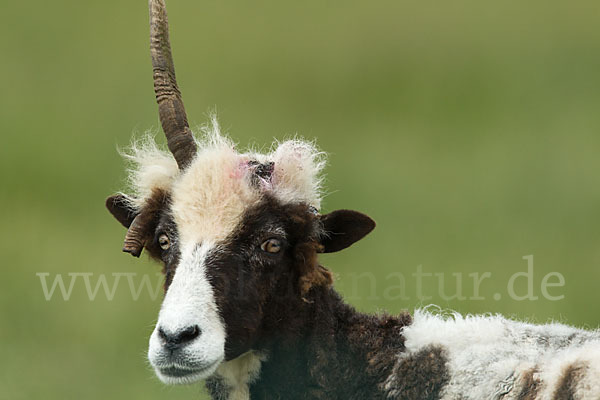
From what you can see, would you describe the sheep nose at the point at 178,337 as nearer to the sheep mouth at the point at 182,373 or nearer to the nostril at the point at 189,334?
the nostril at the point at 189,334

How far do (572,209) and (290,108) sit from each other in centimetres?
907

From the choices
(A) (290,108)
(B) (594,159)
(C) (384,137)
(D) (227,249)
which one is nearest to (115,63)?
(A) (290,108)

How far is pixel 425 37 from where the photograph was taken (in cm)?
3350

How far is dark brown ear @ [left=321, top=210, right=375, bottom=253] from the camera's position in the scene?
8.45 m

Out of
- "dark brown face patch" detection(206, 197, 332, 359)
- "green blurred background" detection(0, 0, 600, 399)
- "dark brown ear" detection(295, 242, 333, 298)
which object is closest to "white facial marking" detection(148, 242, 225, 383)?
"dark brown face patch" detection(206, 197, 332, 359)

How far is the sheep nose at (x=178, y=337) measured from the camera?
7195 millimetres

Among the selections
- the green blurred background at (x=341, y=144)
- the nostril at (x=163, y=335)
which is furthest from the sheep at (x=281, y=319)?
the green blurred background at (x=341, y=144)

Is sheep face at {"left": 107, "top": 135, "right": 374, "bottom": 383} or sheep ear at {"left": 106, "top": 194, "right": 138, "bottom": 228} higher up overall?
sheep ear at {"left": 106, "top": 194, "right": 138, "bottom": 228}

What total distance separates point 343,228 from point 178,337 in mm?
1940

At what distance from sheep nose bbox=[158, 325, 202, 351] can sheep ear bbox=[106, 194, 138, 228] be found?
206cm

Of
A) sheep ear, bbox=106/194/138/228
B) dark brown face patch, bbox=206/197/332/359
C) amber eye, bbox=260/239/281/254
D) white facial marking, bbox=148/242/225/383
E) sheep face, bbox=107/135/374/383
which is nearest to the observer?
white facial marking, bbox=148/242/225/383

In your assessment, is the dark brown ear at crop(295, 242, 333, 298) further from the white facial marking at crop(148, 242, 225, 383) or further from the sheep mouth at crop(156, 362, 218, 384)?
the sheep mouth at crop(156, 362, 218, 384)

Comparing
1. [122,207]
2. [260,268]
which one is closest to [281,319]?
[260,268]

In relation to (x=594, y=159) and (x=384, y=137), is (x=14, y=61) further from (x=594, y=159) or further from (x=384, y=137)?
(x=594, y=159)
